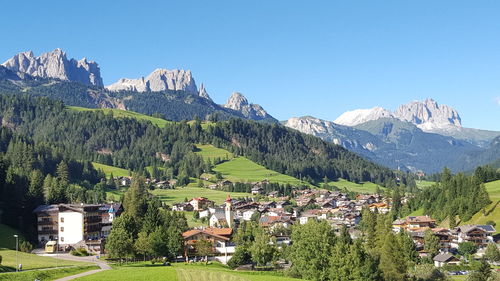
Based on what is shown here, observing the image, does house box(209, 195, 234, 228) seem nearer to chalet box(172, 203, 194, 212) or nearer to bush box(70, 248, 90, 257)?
chalet box(172, 203, 194, 212)

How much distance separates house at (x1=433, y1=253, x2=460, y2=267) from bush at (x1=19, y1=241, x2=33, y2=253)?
77.5 m

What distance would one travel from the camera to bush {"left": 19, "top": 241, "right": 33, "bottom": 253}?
9138 cm

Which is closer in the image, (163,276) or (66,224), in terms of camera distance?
(163,276)

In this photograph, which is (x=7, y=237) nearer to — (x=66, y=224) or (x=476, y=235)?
(x=66, y=224)

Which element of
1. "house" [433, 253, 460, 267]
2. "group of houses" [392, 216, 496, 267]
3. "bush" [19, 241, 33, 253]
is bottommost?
"house" [433, 253, 460, 267]

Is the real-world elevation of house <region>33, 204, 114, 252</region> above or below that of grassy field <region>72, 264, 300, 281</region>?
above

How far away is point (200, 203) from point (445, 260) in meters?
93.8

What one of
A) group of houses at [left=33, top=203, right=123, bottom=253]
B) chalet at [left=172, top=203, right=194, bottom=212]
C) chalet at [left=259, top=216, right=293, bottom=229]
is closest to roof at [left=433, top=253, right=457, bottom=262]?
chalet at [left=259, top=216, right=293, bottom=229]

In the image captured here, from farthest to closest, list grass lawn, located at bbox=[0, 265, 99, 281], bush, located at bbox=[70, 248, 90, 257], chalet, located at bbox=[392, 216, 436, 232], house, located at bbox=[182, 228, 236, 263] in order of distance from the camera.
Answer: chalet, located at bbox=[392, 216, 436, 232] < house, located at bbox=[182, 228, 236, 263] < bush, located at bbox=[70, 248, 90, 257] < grass lawn, located at bbox=[0, 265, 99, 281]

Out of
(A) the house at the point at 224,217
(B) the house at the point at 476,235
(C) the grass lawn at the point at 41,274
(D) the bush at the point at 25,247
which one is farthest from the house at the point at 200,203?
(C) the grass lawn at the point at 41,274

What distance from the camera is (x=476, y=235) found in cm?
12494

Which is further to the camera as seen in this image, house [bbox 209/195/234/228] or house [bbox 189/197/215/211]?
house [bbox 189/197/215/211]

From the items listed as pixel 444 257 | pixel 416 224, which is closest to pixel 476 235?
pixel 444 257

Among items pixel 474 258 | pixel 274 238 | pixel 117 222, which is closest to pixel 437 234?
pixel 474 258
